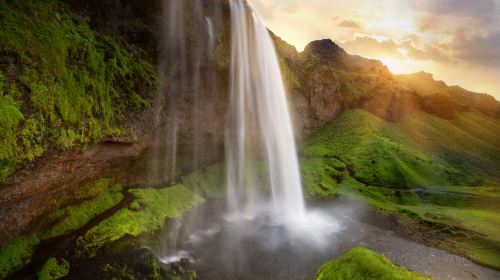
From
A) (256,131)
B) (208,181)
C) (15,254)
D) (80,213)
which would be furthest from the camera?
(256,131)

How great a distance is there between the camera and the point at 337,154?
5253 centimetres

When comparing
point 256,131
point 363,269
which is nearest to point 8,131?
point 363,269

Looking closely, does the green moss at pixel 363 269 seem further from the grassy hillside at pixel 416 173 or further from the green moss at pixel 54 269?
the grassy hillside at pixel 416 173

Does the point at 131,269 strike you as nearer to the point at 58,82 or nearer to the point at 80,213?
the point at 80,213

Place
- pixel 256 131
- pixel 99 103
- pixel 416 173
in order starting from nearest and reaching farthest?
pixel 99 103 < pixel 256 131 < pixel 416 173

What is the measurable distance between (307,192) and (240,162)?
9.78 metres

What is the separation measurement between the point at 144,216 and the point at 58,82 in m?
10.8

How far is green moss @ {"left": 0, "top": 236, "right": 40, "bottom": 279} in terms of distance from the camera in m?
15.0

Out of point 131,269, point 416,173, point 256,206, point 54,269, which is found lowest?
point 256,206

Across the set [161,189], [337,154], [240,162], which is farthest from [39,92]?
[337,154]

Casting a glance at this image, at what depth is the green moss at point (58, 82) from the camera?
15.5 m

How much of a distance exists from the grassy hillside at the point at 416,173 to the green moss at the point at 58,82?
87.7ft

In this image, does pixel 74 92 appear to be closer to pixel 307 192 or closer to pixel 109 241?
pixel 109 241

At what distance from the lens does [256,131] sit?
3841 centimetres
